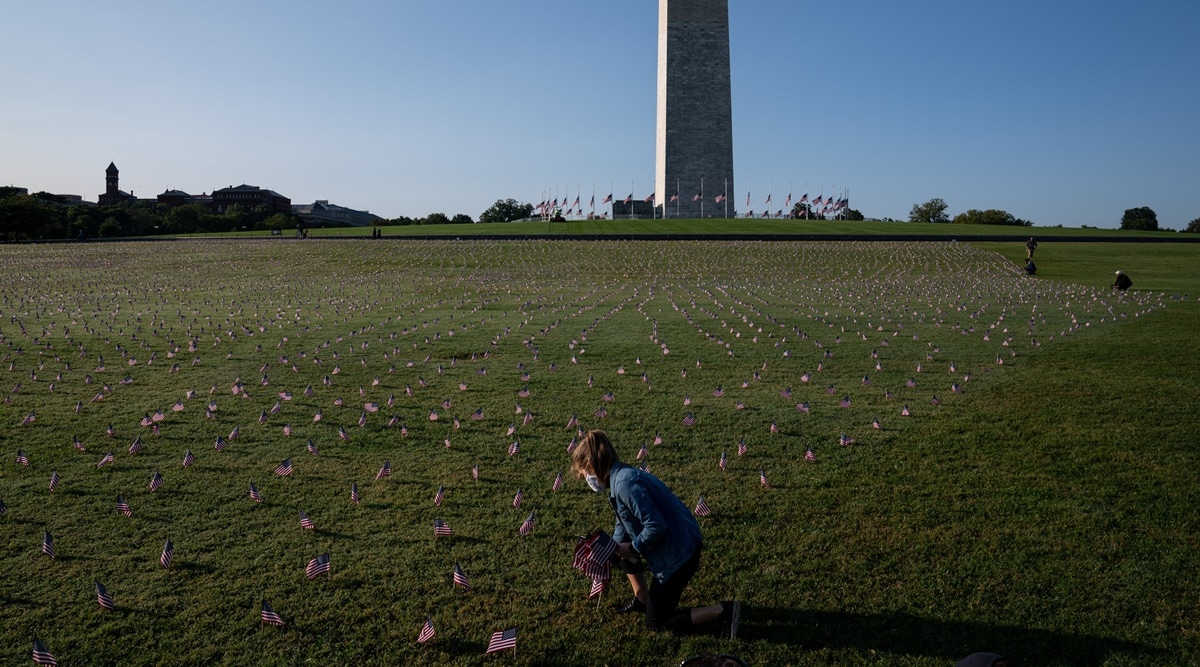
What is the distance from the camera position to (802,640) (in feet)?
15.2

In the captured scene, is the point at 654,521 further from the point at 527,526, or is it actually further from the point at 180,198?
the point at 180,198

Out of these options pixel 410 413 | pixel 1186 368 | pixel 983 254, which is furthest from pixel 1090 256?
pixel 410 413

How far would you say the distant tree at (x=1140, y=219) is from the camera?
304ft

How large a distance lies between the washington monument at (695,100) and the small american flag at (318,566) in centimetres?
7047

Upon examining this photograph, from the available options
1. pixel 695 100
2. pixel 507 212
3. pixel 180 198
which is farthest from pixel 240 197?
pixel 695 100

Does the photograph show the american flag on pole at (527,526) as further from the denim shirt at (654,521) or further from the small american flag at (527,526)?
the denim shirt at (654,521)

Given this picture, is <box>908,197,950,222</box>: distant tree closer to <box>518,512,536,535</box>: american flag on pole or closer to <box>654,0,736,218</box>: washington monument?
<box>654,0,736,218</box>: washington monument

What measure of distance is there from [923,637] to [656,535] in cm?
180

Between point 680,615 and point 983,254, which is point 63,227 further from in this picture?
point 680,615

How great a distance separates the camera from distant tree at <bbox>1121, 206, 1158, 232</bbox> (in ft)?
304

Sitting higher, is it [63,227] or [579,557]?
[63,227]

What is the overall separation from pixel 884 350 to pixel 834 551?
883 cm

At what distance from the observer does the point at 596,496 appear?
6766 mm

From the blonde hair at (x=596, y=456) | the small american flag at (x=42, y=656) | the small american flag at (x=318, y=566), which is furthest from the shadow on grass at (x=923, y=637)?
the small american flag at (x=42, y=656)
